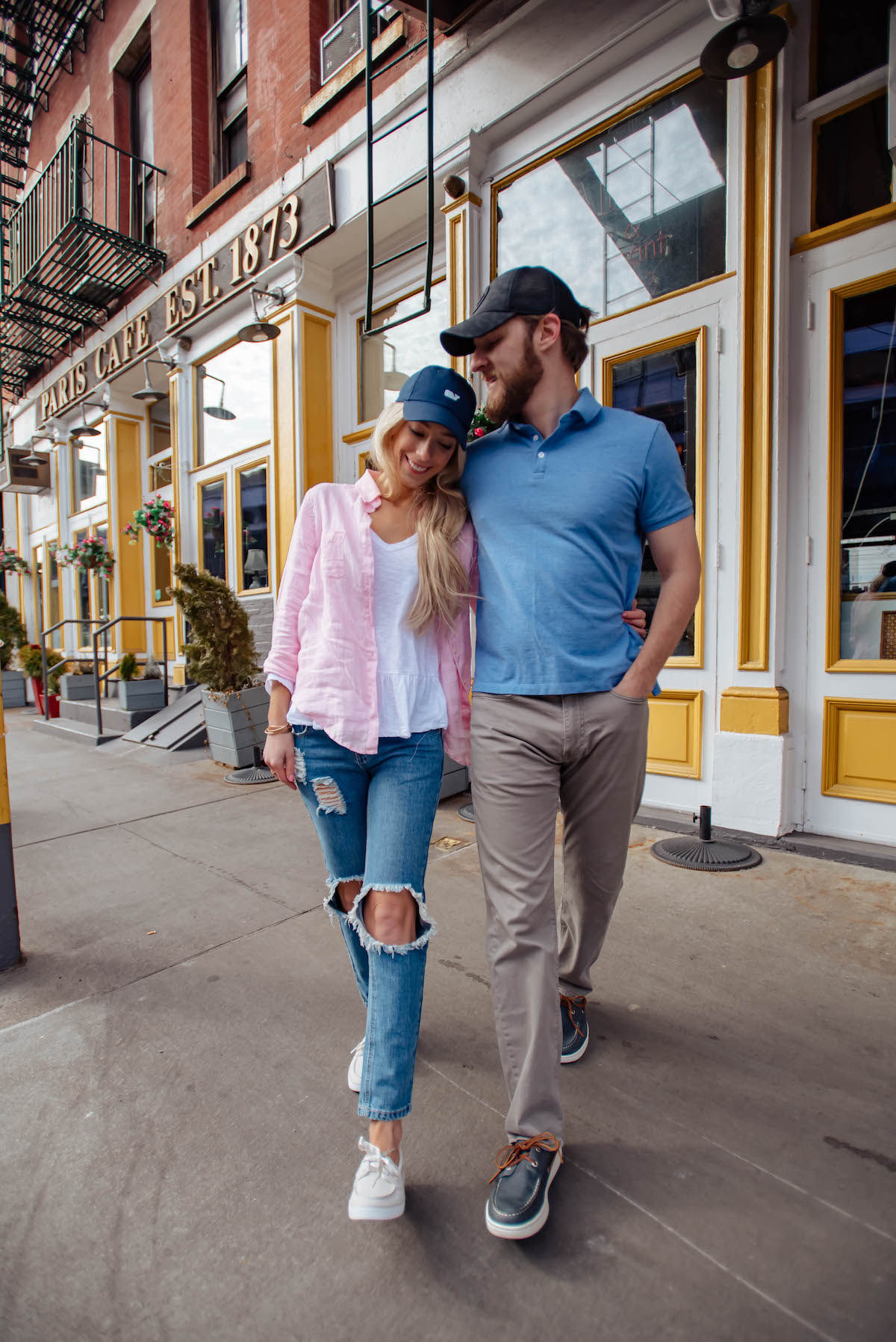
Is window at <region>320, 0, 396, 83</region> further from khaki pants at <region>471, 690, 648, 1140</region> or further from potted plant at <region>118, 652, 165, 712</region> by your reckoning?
khaki pants at <region>471, 690, 648, 1140</region>

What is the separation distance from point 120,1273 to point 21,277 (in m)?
13.3

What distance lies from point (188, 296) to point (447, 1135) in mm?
9319

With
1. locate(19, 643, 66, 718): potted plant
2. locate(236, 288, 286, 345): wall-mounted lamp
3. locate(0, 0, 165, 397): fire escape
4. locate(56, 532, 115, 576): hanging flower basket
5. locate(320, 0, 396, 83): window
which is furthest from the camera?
locate(56, 532, 115, 576): hanging flower basket

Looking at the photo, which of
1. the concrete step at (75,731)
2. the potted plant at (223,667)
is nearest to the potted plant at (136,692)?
the concrete step at (75,731)

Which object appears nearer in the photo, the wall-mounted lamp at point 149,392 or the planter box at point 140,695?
the planter box at point 140,695

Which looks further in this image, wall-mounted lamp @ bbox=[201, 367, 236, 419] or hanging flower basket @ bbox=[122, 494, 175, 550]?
hanging flower basket @ bbox=[122, 494, 175, 550]

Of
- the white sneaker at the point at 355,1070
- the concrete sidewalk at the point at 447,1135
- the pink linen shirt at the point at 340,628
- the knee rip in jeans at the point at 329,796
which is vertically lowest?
the concrete sidewalk at the point at 447,1135

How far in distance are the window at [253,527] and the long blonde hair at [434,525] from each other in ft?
21.5

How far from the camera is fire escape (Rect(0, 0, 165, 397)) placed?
9.69 metres

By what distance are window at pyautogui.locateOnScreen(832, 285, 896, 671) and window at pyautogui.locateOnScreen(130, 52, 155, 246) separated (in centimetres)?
939

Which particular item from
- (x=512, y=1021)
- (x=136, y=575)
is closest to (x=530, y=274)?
(x=512, y=1021)

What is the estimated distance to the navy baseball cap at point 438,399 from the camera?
1.69 m

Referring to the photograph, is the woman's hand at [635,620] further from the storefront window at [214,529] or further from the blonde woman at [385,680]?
the storefront window at [214,529]

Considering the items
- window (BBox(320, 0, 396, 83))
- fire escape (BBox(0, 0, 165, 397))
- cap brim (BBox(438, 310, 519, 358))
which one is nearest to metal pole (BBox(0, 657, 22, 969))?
cap brim (BBox(438, 310, 519, 358))
